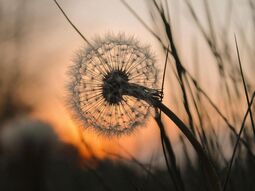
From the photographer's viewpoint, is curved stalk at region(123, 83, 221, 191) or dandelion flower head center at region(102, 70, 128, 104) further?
dandelion flower head center at region(102, 70, 128, 104)

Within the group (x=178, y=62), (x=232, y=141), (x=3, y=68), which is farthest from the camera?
(x=3, y=68)

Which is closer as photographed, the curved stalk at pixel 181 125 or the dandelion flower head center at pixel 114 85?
the curved stalk at pixel 181 125

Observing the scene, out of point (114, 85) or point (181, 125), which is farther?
point (114, 85)

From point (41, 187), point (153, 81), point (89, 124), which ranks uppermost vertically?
point (153, 81)

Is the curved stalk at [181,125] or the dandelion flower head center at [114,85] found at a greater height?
the dandelion flower head center at [114,85]

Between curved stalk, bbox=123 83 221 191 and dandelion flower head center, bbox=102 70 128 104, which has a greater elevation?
dandelion flower head center, bbox=102 70 128 104

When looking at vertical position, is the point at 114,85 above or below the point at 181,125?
above

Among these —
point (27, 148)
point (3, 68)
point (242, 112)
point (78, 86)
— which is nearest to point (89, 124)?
point (78, 86)

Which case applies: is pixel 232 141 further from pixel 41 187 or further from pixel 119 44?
pixel 41 187
